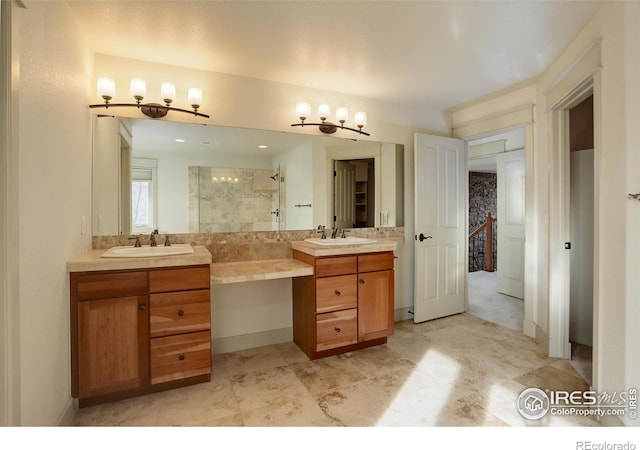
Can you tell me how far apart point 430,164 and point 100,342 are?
324 cm

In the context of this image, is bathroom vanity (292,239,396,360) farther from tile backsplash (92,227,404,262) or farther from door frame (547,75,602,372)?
door frame (547,75,602,372)

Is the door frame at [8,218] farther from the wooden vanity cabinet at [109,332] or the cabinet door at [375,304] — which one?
the cabinet door at [375,304]

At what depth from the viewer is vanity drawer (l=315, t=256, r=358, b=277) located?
243cm

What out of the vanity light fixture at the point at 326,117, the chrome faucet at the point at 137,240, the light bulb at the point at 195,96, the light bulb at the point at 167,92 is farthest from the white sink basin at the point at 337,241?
the light bulb at the point at 167,92

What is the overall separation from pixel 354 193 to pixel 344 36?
1.45m

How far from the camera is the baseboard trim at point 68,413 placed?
1.64 meters

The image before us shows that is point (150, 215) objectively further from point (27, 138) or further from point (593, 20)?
point (593, 20)

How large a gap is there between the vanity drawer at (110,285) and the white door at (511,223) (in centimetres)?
452

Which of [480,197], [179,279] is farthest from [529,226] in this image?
[480,197]

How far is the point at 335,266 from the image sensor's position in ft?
8.16

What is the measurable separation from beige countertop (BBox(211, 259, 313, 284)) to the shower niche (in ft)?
1.01

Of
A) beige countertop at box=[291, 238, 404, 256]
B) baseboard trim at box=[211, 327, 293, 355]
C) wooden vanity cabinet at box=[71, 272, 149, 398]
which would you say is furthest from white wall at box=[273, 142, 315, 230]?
wooden vanity cabinet at box=[71, 272, 149, 398]

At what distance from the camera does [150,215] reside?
243cm

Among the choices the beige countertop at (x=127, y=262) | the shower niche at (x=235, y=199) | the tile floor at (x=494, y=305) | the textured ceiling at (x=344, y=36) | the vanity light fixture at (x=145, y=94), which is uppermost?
the textured ceiling at (x=344, y=36)
